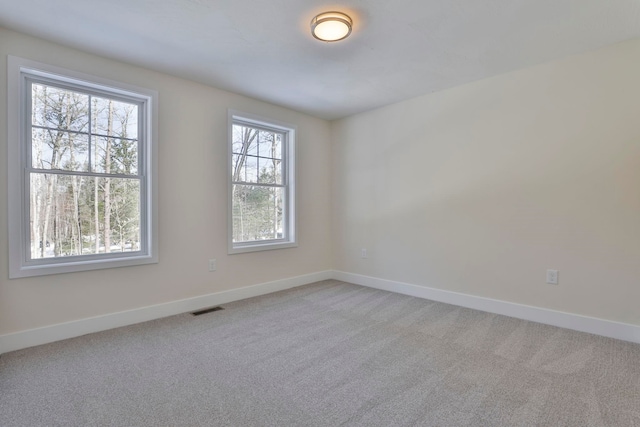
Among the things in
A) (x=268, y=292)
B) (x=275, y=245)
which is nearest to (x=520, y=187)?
(x=275, y=245)

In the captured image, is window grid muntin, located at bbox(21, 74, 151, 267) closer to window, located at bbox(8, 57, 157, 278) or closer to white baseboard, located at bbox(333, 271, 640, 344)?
window, located at bbox(8, 57, 157, 278)

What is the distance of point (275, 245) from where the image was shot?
163 inches

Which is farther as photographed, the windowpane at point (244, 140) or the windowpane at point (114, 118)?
the windowpane at point (244, 140)

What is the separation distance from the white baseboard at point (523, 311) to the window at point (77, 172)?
2.91m

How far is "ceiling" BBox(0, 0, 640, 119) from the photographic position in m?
2.12

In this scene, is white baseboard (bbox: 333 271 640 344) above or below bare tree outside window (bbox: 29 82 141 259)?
below

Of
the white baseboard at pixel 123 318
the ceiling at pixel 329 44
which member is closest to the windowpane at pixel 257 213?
the white baseboard at pixel 123 318

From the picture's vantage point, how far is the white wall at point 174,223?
96.6 inches

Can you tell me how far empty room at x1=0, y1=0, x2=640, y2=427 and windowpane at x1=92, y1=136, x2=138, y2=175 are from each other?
3cm

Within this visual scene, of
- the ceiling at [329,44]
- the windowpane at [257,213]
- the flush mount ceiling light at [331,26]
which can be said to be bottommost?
the windowpane at [257,213]

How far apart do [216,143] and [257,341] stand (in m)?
2.22

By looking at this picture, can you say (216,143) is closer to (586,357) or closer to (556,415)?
(556,415)

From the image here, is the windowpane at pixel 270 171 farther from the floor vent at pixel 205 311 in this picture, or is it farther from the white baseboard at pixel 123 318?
the floor vent at pixel 205 311

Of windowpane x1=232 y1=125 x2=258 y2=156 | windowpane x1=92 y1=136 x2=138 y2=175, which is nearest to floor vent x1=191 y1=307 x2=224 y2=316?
windowpane x1=92 y1=136 x2=138 y2=175
